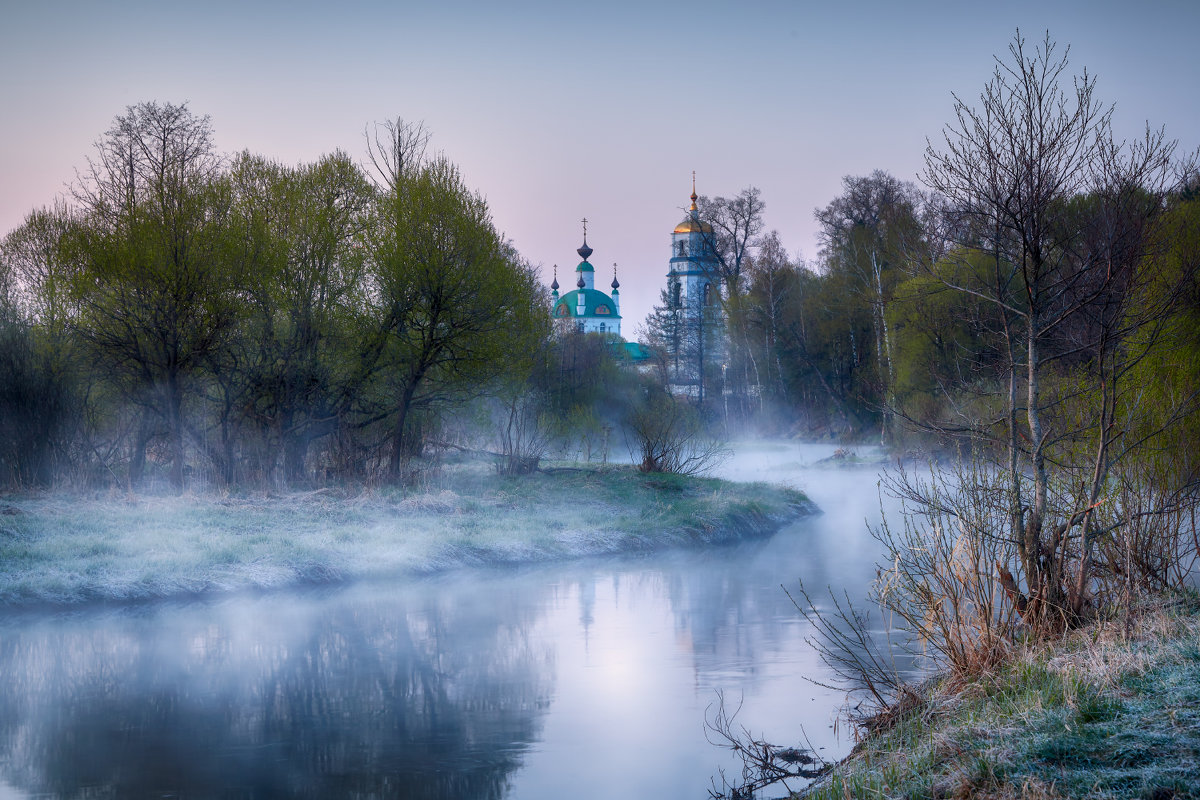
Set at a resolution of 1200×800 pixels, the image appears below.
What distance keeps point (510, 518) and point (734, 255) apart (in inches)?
1299

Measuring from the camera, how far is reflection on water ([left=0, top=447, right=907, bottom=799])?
25.5ft

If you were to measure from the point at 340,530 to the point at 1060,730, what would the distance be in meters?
13.4

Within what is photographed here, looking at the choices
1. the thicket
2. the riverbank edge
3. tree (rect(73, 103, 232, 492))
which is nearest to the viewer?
the riverbank edge

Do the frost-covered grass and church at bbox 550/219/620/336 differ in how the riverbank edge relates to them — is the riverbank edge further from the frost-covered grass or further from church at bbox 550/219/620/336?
church at bbox 550/219/620/336

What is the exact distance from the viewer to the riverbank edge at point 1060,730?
4.74 metres

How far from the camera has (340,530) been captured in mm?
17219

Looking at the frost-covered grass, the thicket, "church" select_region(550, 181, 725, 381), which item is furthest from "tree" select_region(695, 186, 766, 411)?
the thicket

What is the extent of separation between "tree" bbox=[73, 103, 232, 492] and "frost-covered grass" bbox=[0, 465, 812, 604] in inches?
113

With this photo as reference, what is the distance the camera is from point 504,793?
7406mm

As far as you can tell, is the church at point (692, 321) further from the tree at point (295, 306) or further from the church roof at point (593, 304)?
the church roof at point (593, 304)

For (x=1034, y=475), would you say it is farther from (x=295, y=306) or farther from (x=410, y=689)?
(x=295, y=306)

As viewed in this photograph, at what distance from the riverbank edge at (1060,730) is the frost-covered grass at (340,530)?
33.2ft

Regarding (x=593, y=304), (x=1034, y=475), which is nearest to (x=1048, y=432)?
(x=1034, y=475)

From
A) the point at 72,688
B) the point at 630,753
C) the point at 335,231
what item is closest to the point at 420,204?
the point at 335,231
